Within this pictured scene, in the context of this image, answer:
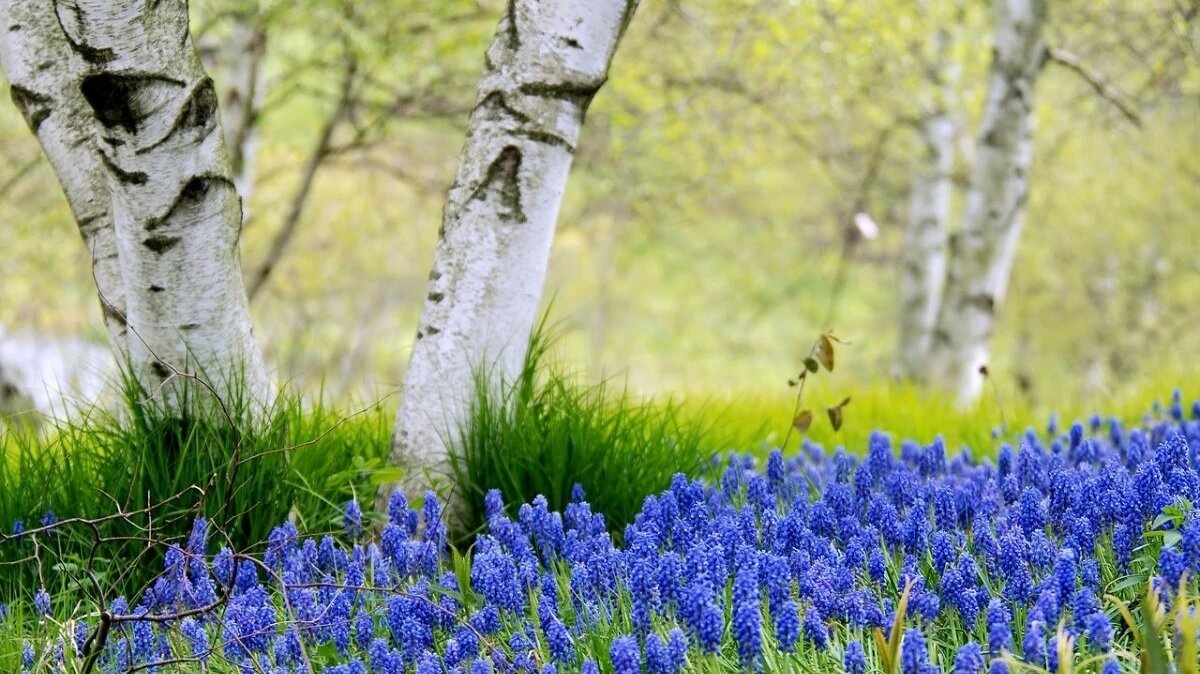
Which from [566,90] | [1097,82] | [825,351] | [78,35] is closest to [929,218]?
[1097,82]

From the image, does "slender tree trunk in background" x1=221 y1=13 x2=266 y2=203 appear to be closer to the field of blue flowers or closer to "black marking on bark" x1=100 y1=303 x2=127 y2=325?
"black marking on bark" x1=100 y1=303 x2=127 y2=325

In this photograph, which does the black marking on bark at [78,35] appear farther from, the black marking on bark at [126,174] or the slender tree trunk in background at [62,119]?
the slender tree trunk in background at [62,119]

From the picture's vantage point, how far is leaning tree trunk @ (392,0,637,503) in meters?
3.85

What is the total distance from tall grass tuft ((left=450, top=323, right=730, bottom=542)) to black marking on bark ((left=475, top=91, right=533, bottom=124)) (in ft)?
2.88

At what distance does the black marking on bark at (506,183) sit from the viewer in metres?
3.88

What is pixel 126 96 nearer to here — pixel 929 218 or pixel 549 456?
pixel 549 456

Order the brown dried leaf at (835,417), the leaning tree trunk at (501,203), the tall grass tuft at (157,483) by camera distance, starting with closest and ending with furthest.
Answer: the tall grass tuft at (157,483), the leaning tree trunk at (501,203), the brown dried leaf at (835,417)

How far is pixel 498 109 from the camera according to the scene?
391cm

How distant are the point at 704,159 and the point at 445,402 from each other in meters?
8.27

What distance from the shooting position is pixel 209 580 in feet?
9.91

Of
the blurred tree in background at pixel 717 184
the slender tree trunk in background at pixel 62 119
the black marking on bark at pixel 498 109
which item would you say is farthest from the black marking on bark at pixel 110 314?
the black marking on bark at pixel 498 109

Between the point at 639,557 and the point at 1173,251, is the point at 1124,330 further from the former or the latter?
the point at 639,557

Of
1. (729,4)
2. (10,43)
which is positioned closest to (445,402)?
(10,43)

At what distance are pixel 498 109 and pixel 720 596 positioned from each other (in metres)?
2.00
